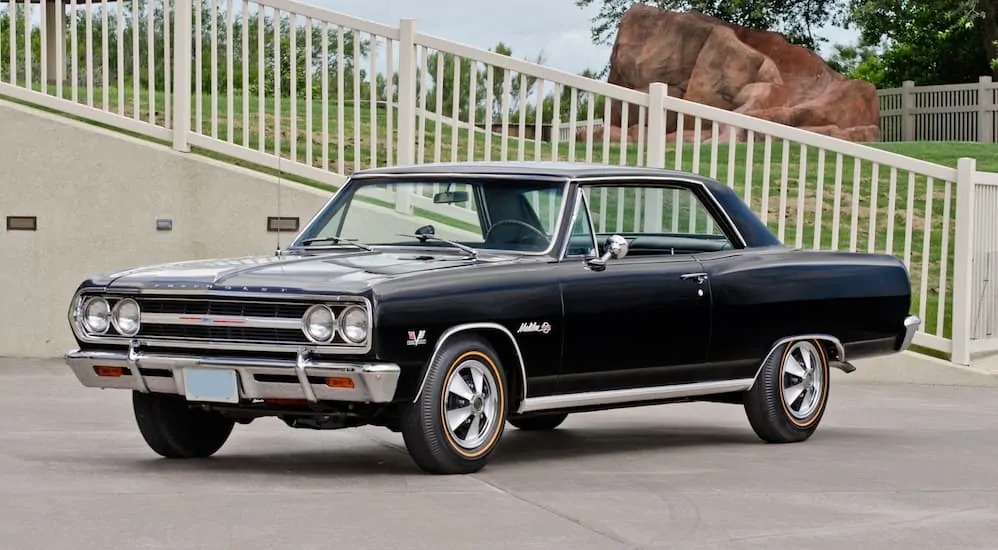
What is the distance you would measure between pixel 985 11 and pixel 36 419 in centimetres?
2894

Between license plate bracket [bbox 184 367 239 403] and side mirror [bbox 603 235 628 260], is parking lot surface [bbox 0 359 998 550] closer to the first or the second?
license plate bracket [bbox 184 367 239 403]

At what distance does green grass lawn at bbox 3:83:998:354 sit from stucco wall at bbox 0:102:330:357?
70cm

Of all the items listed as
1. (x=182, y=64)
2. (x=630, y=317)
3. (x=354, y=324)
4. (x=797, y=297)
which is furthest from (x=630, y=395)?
(x=182, y=64)

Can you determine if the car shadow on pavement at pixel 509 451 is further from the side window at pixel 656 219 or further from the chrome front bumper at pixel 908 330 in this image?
the side window at pixel 656 219

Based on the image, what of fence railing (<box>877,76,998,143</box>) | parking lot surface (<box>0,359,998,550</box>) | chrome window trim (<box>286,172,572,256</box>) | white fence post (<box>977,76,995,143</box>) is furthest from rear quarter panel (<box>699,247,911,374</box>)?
fence railing (<box>877,76,998,143</box>)

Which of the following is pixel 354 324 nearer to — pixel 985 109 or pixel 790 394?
pixel 790 394

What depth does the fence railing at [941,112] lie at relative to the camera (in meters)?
35.8

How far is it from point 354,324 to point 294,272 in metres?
0.57

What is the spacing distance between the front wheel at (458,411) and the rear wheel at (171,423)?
1.39m

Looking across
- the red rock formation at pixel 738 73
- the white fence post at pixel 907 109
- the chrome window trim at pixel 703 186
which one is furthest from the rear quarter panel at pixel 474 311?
the white fence post at pixel 907 109

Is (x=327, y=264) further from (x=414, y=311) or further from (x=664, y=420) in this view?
(x=664, y=420)

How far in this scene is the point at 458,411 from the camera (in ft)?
27.2

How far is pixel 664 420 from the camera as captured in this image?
1156cm

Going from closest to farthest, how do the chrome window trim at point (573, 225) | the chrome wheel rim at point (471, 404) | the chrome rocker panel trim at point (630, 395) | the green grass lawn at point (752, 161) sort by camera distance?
the chrome wheel rim at point (471, 404) → the chrome rocker panel trim at point (630, 395) → the chrome window trim at point (573, 225) → the green grass lawn at point (752, 161)
